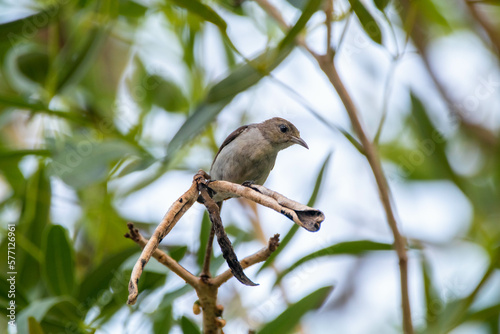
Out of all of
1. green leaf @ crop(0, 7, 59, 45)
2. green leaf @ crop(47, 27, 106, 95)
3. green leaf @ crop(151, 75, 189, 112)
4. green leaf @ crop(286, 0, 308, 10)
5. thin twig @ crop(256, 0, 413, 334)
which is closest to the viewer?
thin twig @ crop(256, 0, 413, 334)

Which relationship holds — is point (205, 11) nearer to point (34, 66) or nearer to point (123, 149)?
point (123, 149)

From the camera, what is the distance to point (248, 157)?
1.81 m

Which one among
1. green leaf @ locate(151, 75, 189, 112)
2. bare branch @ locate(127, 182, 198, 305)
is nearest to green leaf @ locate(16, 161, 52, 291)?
green leaf @ locate(151, 75, 189, 112)

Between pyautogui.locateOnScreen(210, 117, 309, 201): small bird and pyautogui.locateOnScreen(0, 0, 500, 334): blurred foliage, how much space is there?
0.12m

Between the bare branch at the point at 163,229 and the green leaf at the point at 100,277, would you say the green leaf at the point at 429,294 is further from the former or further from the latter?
the bare branch at the point at 163,229

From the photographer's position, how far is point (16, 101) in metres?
2.03

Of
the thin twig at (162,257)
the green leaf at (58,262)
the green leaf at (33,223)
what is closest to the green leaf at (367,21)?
the thin twig at (162,257)

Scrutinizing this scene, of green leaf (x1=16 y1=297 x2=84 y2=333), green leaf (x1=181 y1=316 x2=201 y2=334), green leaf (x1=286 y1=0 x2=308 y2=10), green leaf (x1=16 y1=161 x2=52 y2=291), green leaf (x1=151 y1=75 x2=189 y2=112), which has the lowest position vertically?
green leaf (x1=16 y1=161 x2=52 y2=291)

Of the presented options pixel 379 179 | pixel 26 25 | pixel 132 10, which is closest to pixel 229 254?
pixel 379 179

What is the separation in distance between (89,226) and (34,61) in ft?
2.44

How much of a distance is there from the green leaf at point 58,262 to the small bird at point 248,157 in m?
0.52

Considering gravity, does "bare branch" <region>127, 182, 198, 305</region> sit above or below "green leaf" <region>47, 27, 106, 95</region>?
above

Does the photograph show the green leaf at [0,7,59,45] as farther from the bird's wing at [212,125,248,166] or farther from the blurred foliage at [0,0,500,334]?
the bird's wing at [212,125,248,166]

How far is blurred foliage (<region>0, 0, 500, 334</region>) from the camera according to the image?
68.4 inches
